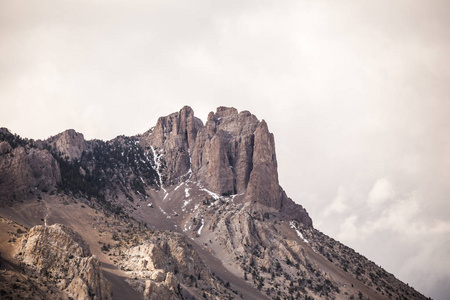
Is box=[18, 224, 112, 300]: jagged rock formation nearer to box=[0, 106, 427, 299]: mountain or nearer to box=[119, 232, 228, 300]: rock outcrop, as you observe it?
box=[0, 106, 427, 299]: mountain

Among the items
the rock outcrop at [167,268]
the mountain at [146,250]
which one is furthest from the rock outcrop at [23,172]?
the rock outcrop at [167,268]

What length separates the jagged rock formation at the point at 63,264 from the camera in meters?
62.7

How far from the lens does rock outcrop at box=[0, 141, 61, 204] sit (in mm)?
116812

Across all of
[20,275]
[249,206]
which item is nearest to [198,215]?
[249,206]

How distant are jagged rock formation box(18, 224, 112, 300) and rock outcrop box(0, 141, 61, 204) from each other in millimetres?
53249

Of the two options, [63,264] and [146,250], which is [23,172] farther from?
[63,264]

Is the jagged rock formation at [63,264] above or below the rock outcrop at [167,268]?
Result: below

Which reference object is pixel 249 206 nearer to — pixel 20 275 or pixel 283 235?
pixel 283 235

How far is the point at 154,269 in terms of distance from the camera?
279 ft

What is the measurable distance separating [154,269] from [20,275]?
→ 3304 centimetres

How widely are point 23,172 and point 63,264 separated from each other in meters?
71.6

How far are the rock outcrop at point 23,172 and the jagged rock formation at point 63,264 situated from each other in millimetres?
53249

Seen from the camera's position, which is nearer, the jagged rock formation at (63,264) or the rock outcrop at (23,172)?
the jagged rock formation at (63,264)

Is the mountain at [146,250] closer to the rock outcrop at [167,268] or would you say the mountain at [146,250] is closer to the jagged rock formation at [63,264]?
the jagged rock formation at [63,264]
